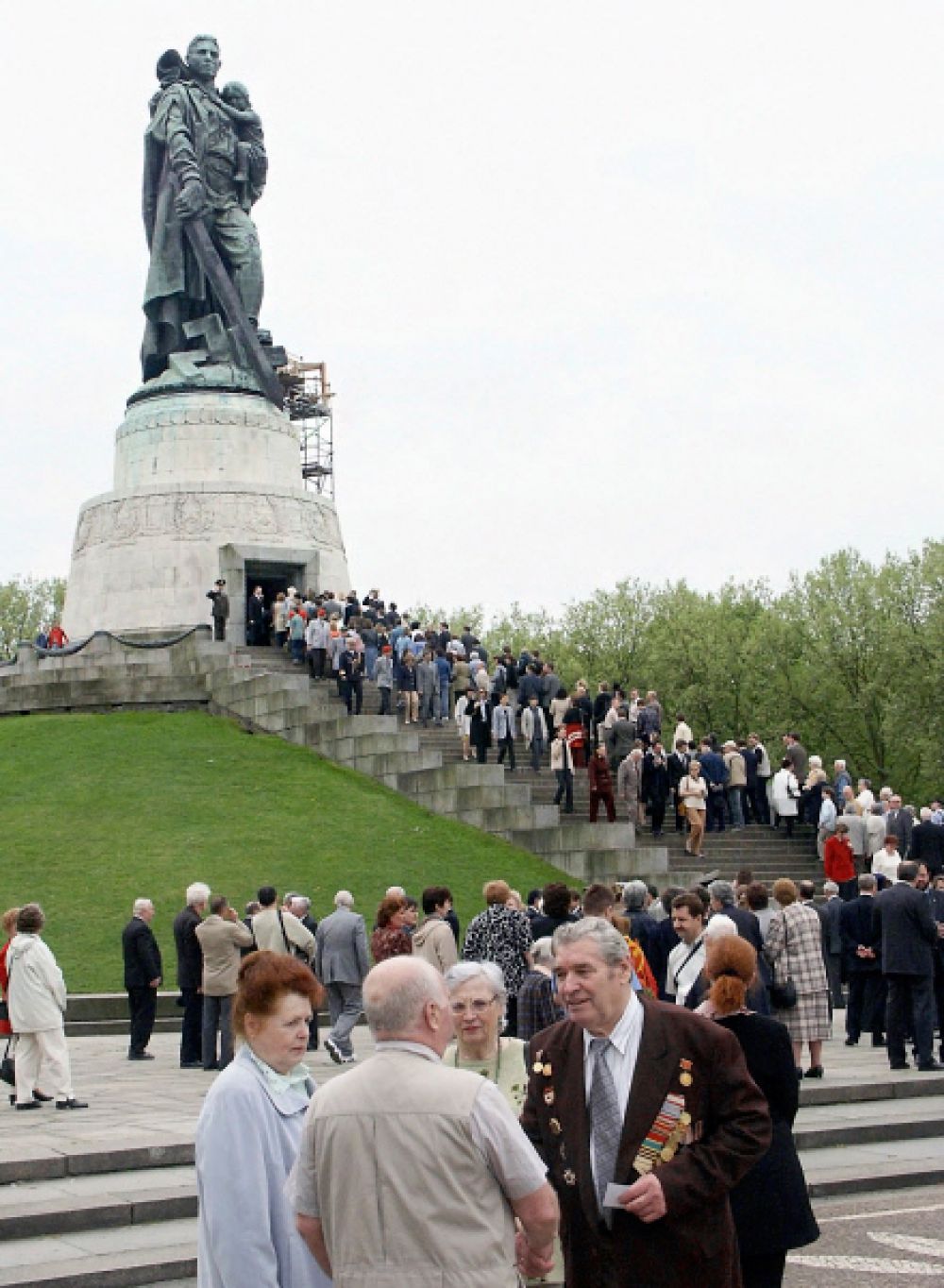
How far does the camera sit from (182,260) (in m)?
37.7

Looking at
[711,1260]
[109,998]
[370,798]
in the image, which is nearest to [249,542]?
[370,798]

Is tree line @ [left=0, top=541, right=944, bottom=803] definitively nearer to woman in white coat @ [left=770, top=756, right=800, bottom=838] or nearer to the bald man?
woman in white coat @ [left=770, top=756, right=800, bottom=838]

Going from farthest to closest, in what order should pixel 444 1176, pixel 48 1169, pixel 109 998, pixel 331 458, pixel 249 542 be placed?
pixel 331 458 → pixel 249 542 → pixel 109 998 → pixel 48 1169 → pixel 444 1176

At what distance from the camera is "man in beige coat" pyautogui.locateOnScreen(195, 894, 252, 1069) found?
528 inches

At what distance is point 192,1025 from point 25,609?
2335 inches

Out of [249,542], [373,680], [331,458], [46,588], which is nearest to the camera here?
[373,680]

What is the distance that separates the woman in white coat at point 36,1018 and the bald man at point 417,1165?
8.09 m

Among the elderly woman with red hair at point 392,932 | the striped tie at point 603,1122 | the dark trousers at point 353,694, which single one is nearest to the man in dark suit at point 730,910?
the elderly woman with red hair at point 392,932

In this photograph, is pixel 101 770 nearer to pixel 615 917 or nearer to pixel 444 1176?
pixel 615 917

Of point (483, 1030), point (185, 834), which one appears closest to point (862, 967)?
point (483, 1030)

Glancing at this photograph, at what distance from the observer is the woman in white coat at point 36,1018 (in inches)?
458

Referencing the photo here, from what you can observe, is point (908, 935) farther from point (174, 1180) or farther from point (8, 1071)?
point (8, 1071)

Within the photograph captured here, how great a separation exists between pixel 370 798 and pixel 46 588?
168 ft

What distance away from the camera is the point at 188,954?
46.2 feet
